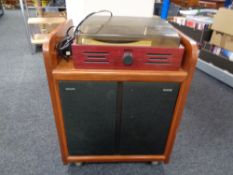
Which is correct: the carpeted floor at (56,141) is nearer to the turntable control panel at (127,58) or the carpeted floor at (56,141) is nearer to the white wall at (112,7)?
the turntable control panel at (127,58)

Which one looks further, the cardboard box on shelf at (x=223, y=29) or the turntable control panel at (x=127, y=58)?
the cardboard box on shelf at (x=223, y=29)

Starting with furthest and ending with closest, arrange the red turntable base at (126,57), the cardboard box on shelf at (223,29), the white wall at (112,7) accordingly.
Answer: the cardboard box on shelf at (223,29), the white wall at (112,7), the red turntable base at (126,57)

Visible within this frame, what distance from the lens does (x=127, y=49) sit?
700 mm

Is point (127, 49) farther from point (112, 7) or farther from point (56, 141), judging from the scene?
point (56, 141)

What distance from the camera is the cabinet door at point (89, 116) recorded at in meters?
0.76

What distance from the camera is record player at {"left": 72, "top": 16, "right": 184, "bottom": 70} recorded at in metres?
0.70

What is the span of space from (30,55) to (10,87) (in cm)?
88

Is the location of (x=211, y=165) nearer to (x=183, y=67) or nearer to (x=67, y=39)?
(x=183, y=67)

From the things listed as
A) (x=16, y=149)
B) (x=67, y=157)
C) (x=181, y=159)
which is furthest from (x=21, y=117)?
(x=181, y=159)

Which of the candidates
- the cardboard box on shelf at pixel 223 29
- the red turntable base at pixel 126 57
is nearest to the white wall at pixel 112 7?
the red turntable base at pixel 126 57

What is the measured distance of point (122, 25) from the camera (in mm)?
838

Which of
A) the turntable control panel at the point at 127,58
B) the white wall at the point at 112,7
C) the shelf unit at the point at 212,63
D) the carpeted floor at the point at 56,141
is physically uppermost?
the white wall at the point at 112,7

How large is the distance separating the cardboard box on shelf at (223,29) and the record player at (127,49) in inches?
54.4

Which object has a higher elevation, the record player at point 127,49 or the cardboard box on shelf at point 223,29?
the record player at point 127,49
